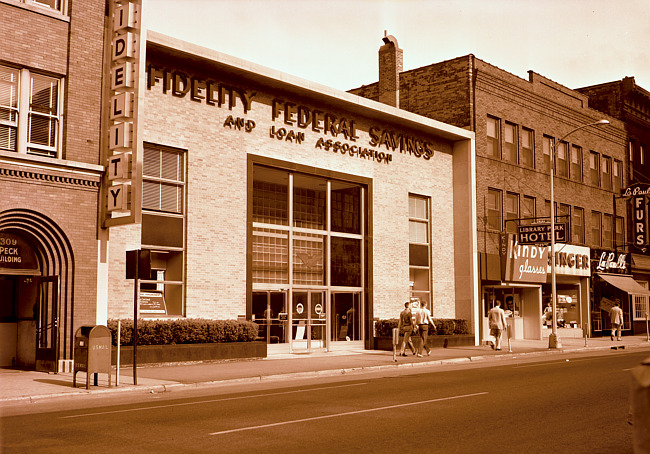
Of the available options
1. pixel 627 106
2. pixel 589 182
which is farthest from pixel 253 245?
pixel 627 106

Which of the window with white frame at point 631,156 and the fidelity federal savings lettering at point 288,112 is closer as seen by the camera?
the fidelity federal savings lettering at point 288,112

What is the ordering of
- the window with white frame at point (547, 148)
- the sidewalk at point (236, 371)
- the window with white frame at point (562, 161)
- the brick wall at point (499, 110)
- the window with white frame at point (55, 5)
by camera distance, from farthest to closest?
the window with white frame at point (562, 161) → the window with white frame at point (547, 148) → the brick wall at point (499, 110) → the window with white frame at point (55, 5) → the sidewalk at point (236, 371)

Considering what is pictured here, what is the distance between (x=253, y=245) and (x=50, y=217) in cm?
745

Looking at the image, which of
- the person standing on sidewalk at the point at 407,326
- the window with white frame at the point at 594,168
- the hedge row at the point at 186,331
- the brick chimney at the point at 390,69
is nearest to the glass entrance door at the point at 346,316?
the person standing on sidewalk at the point at 407,326

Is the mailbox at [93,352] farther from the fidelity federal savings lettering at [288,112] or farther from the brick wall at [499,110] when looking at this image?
the brick wall at [499,110]

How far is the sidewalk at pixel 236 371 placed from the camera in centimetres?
1449

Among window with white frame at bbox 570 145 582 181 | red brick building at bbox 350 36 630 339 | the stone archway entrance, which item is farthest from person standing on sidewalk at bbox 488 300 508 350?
the stone archway entrance

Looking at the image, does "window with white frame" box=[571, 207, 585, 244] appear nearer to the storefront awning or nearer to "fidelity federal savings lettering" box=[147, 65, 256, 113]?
the storefront awning

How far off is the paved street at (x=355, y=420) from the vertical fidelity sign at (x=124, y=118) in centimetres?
578

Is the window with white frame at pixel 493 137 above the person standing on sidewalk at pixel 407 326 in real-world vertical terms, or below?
above

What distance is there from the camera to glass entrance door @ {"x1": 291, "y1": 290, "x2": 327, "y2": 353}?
25.0 metres

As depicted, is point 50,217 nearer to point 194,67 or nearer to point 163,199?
point 163,199

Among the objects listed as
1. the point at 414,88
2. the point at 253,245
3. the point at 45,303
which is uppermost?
the point at 414,88

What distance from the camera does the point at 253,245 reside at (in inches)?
936
